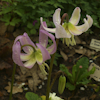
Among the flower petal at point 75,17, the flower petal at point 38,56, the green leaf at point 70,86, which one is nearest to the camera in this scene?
the flower petal at point 38,56

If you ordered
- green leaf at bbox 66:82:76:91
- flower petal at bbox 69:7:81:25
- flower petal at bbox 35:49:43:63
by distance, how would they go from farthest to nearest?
green leaf at bbox 66:82:76:91 → flower petal at bbox 69:7:81:25 → flower petal at bbox 35:49:43:63

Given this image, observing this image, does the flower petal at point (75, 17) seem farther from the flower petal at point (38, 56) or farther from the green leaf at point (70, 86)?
the green leaf at point (70, 86)

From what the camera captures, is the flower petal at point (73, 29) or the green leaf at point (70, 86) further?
the green leaf at point (70, 86)

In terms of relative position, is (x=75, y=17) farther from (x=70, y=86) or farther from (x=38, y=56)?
(x=70, y=86)

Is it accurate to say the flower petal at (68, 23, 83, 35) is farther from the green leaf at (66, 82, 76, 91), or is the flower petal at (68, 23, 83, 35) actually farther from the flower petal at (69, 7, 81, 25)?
the green leaf at (66, 82, 76, 91)

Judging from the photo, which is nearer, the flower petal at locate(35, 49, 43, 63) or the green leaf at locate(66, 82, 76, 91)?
the flower petal at locate(35, 49, 43, 63)

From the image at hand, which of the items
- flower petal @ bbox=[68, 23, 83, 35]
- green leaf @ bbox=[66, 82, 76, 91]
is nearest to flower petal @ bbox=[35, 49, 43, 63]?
flower petal @ bbox=[68, 23, 83, 35]

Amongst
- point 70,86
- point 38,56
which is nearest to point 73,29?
point 38,56

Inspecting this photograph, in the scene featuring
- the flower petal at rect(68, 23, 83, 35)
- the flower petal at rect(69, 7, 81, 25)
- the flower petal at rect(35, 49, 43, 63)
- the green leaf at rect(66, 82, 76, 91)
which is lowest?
the green leaf at rect(66, 82, 76, 91)

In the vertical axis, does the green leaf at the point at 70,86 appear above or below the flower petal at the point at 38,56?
below

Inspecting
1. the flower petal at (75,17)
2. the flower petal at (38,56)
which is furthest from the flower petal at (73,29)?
the flower petal at (38,56)

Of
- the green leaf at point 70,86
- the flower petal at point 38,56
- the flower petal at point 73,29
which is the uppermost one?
the flower petal at point 73,29

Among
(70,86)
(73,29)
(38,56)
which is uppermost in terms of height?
(73,29)
